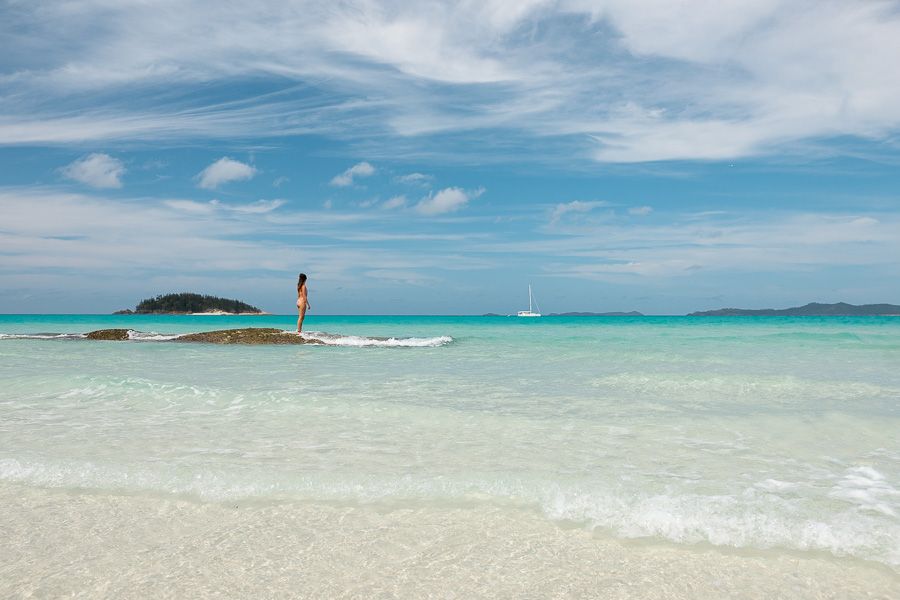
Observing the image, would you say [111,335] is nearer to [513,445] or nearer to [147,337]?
[147,337]

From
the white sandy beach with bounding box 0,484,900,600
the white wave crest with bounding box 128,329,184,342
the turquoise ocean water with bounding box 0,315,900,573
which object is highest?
the white wave crest with bounding box 128,329,184,342

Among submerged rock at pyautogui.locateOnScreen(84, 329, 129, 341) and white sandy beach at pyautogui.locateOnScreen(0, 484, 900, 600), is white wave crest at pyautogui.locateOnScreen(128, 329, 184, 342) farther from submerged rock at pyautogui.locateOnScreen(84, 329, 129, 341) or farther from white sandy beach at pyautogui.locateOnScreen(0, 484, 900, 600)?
white sandy beach at pyautogui.locateOnScreen(0, 484, 900, 600)

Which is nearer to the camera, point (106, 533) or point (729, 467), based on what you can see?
point (106, 533)

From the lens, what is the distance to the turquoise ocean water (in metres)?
4.95

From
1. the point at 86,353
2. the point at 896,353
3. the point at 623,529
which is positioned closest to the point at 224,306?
the point at 86,353

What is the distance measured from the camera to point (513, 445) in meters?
7.10

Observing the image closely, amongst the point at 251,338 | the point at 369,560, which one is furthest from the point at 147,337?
the point at 369,560

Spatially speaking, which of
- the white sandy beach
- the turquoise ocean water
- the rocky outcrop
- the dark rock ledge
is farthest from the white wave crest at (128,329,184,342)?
the white sandy beach

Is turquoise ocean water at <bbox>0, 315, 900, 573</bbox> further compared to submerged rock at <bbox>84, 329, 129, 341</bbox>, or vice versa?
submerged rock at <bbox>84, 329, 129, 341</bbox>

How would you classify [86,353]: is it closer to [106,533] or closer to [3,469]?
[3,469]

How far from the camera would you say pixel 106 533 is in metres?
4.47

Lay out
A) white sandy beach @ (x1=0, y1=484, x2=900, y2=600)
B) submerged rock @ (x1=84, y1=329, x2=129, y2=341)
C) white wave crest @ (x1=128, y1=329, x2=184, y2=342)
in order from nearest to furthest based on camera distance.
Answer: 1. white sandy beach @ (x1=0, y1=484, x2=900, y2=600)
2. white wave crest @ (x1=128, y1=329, x2=184, y2=342)
3. submerged rock @ (x1=84, y1=329, x2=129, y2=341)

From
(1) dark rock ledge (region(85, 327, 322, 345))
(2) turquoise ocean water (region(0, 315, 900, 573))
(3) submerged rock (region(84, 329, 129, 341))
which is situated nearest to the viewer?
(2) turquoise ocean water (region(0, 315, 900, 573))

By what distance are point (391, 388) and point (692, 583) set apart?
8.43 metres
